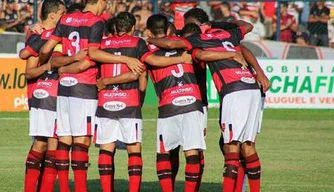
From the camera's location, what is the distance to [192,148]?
11.9 m

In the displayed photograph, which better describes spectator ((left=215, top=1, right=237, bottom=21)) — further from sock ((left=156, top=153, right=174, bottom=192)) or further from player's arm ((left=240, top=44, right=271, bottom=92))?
sock ((left=156, top=153, right=174, bottom=192))

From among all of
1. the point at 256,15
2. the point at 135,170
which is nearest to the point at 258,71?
the point at 135,170

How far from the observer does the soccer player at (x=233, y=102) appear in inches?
463

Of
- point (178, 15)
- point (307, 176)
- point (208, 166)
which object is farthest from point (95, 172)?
point (178, 15)

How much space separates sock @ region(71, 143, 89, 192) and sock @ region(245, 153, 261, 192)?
6.07 ft

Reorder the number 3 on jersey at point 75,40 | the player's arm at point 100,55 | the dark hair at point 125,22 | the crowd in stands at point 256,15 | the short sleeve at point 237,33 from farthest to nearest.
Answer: the crowd in stands at point 256,15 < the short sleeve at point 237,33 < the number 3 on jersey at point 75,40 < the dark hair at point 125,22 < the player's arm at point 100,55

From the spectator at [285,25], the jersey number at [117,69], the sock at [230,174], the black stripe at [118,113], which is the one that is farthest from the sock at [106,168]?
the spectator at [285,25]

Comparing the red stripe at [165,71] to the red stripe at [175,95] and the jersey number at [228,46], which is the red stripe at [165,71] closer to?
the red stripe at [175,95]

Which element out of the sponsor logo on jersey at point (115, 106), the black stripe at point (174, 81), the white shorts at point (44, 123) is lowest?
the white shorts at point (44, 123)

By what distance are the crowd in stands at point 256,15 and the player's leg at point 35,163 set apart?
1573 centimetres

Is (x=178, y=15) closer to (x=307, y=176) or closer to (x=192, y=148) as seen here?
(x=307, y=176)

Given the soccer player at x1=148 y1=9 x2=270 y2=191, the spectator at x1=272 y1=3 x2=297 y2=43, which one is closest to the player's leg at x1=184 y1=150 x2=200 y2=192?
the soccer player at x1=148 y1=9 x2=270 y2=191

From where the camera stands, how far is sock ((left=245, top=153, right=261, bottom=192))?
1204 cm

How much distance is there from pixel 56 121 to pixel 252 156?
230 centimetres
